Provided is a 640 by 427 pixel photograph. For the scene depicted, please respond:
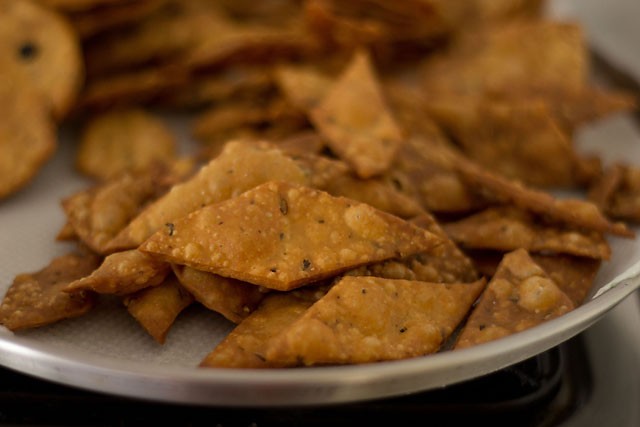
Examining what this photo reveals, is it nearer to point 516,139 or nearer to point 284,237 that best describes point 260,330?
point 284,237

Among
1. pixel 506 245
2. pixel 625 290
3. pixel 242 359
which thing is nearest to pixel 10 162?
pixel 242 359

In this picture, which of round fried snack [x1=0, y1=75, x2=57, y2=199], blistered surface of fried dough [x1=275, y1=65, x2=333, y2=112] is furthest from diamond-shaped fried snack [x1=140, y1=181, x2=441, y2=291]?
round fried snack [x1=0, y1=75, x2=57, y2=199]

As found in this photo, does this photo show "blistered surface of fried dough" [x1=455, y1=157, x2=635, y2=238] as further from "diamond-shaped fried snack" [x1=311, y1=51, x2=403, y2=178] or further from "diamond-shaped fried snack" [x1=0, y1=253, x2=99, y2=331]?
"diamond-shaped fried snack" [x1=0, y1=253, x2=99, y2=331]

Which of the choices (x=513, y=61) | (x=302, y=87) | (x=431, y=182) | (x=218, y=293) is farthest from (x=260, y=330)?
(x=513, y=61)

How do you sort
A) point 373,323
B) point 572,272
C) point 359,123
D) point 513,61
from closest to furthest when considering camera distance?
point 373,323 < point 572,272 < point 359,123 < point 513,61

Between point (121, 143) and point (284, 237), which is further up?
point (284, 237)

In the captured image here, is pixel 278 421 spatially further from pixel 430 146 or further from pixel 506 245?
pixel 430 146

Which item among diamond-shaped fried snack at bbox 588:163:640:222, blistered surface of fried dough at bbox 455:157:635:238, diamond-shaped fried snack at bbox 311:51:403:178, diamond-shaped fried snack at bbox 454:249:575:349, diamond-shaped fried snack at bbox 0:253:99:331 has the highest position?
diamond-shaped fried snack at bbox 311:51:403:178
